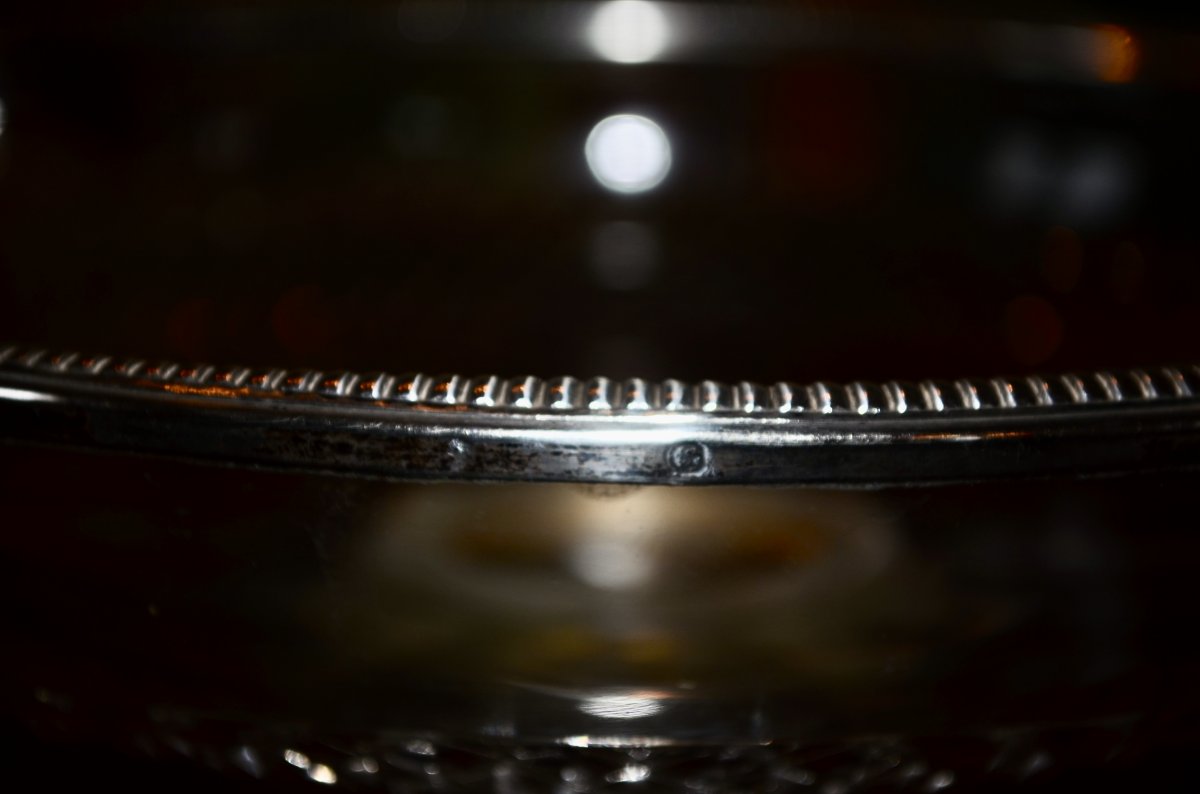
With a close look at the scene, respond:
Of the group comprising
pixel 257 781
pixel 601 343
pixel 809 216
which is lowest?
pixel 257 781

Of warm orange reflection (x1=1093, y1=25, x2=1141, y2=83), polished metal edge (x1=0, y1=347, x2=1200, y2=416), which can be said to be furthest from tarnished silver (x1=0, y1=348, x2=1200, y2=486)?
warm orange reflection (x1=1093, y1=25, x2=1141, y2=83)

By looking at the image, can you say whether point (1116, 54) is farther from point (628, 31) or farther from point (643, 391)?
point (643, 391)

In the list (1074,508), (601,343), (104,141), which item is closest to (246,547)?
(1074,508)

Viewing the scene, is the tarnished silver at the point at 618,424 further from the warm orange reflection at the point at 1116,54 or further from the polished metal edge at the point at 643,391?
the warm orange reflection at the point at 1116,54

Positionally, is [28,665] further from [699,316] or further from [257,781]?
[699,316]

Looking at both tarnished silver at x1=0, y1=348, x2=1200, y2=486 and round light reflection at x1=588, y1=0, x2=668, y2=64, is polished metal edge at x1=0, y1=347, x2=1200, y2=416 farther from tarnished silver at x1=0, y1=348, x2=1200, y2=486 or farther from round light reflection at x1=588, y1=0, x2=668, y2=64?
round light reflection at x1=588, y1=0, x2=668, y2=64

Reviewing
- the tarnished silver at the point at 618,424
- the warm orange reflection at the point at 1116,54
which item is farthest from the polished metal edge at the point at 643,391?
the warm orange reflection at the point at 1116,54

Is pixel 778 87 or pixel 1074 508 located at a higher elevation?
pixel 778 87
